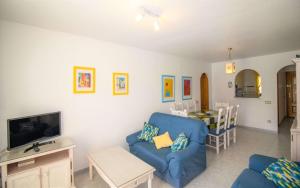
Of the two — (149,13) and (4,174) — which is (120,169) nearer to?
(4,174)

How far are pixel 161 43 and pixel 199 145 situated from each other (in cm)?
224

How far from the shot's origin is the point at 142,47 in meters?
3.56

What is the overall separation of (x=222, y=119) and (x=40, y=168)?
11.5 feet

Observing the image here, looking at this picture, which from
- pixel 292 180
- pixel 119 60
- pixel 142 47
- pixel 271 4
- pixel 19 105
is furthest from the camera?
pixel 142 47

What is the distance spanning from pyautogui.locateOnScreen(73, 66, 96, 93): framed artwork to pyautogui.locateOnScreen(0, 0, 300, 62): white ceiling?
25.5 inches

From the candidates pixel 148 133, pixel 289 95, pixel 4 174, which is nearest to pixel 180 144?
pixel 148 133

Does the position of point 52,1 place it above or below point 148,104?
above

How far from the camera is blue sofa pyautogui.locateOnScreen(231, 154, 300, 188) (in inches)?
60.3

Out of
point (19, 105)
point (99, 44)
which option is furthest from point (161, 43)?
point (19, 105)

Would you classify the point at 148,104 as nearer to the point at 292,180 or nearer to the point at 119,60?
the point at 119,60

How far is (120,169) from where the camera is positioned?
76.2 inches

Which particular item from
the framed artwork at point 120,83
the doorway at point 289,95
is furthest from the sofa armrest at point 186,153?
the doorway at point 289,95

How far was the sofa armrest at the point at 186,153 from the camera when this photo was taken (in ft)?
6.96

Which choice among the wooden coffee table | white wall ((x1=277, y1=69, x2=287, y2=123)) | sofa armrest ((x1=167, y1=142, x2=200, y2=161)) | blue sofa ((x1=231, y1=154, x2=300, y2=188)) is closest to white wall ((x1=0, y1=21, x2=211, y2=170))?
the wooden coffee table
